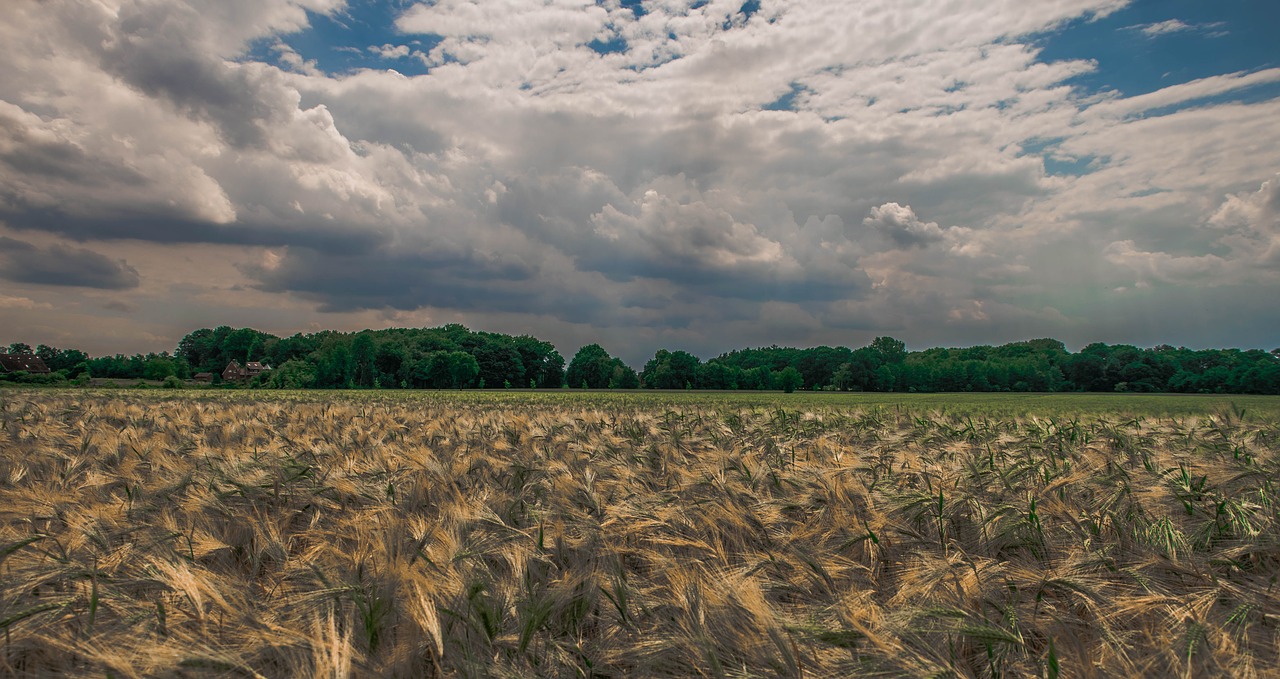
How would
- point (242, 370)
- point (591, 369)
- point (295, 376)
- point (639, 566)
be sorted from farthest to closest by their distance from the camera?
point (242, 370)
point (591, 369)
point (295, 376)
point (639, 566)

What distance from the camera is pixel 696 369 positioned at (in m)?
109

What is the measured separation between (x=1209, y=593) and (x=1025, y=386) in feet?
427

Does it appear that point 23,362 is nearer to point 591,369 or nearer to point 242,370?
point 242,370

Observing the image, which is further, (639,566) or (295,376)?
(295,376)

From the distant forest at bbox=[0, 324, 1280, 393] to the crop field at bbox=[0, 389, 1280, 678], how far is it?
80647 millimetres

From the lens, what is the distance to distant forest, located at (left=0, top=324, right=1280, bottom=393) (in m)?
97.1

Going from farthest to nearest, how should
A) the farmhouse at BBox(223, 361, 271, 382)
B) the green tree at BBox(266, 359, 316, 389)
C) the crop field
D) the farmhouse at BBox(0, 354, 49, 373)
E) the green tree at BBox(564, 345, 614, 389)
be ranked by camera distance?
the farmhouse at BBox(223, 361, 271, 382)
the green tree at BBox(564, 345, 614, 389)
the farmhouse at BBox(0, 354, 49, 373)
the green tree at BBox(266, 359, 316, 389)
the crop field

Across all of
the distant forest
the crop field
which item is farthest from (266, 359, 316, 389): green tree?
the crop field

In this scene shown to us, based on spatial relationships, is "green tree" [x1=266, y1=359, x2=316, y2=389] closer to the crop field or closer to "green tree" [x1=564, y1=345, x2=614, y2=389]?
"green tree" [x1=564, y1=345, x2=614, y2=389]

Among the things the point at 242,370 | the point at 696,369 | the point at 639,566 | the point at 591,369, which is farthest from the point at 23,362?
the point at 639,566

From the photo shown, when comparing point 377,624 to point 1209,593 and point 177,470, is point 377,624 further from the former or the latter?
point 177,470

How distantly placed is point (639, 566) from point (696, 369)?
349 ft

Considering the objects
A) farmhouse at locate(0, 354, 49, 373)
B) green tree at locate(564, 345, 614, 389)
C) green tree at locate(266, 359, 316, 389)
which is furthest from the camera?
green tree at locate(564, 345, 614, 389)

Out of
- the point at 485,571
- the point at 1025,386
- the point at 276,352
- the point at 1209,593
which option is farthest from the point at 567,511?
the point at 276,352
